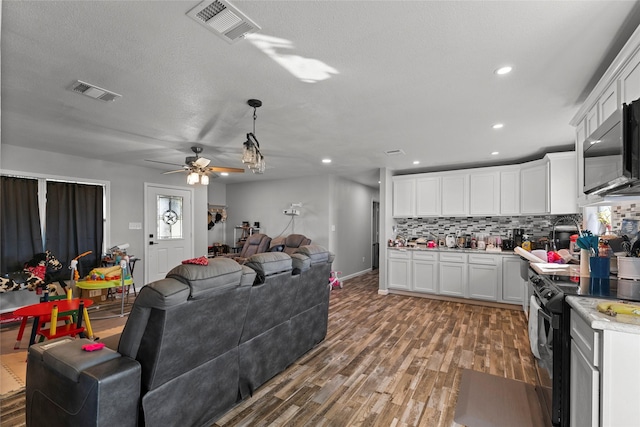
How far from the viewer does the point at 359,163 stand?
221 inches

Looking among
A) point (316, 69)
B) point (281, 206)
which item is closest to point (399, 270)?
point (281, 206)

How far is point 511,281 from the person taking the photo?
15.6 feet

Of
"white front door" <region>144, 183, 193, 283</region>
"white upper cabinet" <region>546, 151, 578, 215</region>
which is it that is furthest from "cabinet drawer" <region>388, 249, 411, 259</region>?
"white front door" <region>144, 183, 193, 283</region>

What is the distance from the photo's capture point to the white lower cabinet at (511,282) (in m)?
4.70

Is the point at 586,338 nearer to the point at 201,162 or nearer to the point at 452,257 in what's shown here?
the point at 452,257

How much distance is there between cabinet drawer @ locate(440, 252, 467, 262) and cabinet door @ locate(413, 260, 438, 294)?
7.0 inches

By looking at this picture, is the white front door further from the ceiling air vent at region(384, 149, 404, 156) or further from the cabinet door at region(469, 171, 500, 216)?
the cabinet door at region(469, 171, 500, 216)

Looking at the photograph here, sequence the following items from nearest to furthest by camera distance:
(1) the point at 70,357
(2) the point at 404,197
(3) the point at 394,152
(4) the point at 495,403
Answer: (1) the point at 70,357 < (4) the point at 495,403 < (3) the point at 394,152 < (2) the point at 404,197

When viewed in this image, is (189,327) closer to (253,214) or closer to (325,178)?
(325,178)

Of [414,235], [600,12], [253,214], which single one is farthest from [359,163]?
[600,12]

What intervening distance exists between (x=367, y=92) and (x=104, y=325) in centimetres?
436

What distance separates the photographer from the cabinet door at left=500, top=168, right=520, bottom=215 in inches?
196

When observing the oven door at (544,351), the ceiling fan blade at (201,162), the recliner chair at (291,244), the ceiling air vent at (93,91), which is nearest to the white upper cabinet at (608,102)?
the oven door at (544,351)

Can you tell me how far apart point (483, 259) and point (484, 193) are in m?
1.14
